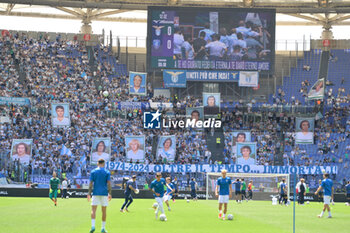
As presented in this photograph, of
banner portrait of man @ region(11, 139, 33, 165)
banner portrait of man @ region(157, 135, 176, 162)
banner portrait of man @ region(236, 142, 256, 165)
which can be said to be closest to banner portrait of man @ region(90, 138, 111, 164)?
banner portrait of man @ region(157, 135, 176, 162)

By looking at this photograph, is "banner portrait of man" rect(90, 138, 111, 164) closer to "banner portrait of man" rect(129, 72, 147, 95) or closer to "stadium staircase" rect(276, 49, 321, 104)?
"banner portrait of man" rect(129, 72, 147, 95)

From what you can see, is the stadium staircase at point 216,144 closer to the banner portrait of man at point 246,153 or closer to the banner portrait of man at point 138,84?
the banner portrait of man at point 246,153

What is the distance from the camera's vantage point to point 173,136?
195ft

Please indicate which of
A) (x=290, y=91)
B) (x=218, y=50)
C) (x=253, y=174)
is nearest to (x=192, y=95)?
(x=218, y=50)

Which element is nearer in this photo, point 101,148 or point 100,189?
point 100,189

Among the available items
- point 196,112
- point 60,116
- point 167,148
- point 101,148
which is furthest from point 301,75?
point 60,116

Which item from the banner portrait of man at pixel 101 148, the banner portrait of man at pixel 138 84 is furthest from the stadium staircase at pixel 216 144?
the banner portrait of man at pixel 101 148

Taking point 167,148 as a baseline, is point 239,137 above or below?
above

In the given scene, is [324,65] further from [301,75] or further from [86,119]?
[86,119]

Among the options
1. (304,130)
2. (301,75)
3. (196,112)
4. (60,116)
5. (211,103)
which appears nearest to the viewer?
(60,116)

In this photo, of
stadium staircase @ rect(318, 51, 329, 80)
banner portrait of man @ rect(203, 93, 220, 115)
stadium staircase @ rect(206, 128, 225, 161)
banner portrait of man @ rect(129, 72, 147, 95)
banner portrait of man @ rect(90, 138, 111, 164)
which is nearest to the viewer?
banner portrait of man @ rect(90, 138, 111, 164)

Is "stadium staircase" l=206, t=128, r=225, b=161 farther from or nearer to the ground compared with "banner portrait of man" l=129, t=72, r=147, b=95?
nearer to the ground

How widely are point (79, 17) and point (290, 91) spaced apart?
1161 inches

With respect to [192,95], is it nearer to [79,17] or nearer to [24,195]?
[79,17]
